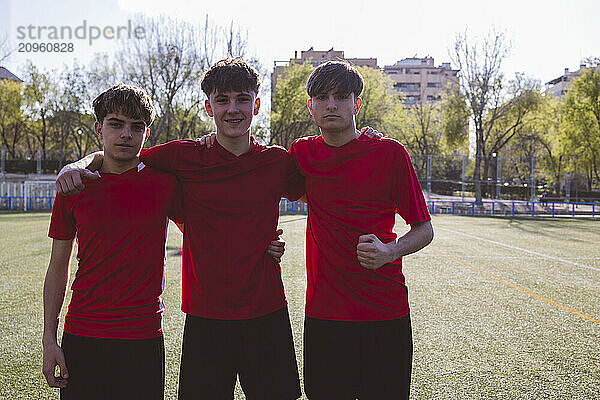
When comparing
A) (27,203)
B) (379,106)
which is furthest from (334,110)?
(379,106)

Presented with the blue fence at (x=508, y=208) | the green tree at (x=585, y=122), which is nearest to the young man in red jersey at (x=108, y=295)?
the blue fence at (x=508, y=208)

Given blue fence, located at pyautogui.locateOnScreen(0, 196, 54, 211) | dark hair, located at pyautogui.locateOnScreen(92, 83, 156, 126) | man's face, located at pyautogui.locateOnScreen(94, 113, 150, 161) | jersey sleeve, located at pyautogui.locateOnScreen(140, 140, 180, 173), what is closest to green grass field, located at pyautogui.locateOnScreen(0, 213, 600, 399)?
jersey sleeve, located at pyautogui.locateOnScreen(140, 140, 180, 173)

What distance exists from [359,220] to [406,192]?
264mm

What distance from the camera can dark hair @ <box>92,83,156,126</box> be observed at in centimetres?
230

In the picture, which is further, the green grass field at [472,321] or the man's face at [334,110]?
the green grass field at [472,321]

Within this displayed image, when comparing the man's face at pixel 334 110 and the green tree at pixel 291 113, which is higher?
the green tree at pixel 291 113

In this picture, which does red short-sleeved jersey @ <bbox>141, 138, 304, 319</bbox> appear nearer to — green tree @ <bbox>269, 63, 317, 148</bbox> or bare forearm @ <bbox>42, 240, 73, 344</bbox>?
bare forearm @ <bbox>42, 240, 73, 344</bbox>

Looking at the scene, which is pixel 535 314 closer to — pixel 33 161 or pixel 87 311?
pixel 87 311

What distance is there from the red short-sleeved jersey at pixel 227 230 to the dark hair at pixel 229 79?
31 cm

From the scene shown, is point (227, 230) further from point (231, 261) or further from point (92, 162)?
point (92, 162)

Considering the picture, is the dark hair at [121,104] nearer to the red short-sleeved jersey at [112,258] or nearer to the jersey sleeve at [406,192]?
the red short-sleeved jersey at [112,258]

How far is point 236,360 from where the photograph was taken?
91.7 inches

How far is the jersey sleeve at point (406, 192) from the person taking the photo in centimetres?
232

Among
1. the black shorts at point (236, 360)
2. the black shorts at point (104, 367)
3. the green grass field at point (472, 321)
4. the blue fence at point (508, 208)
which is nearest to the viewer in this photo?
the black shorts at point (104, 367)
